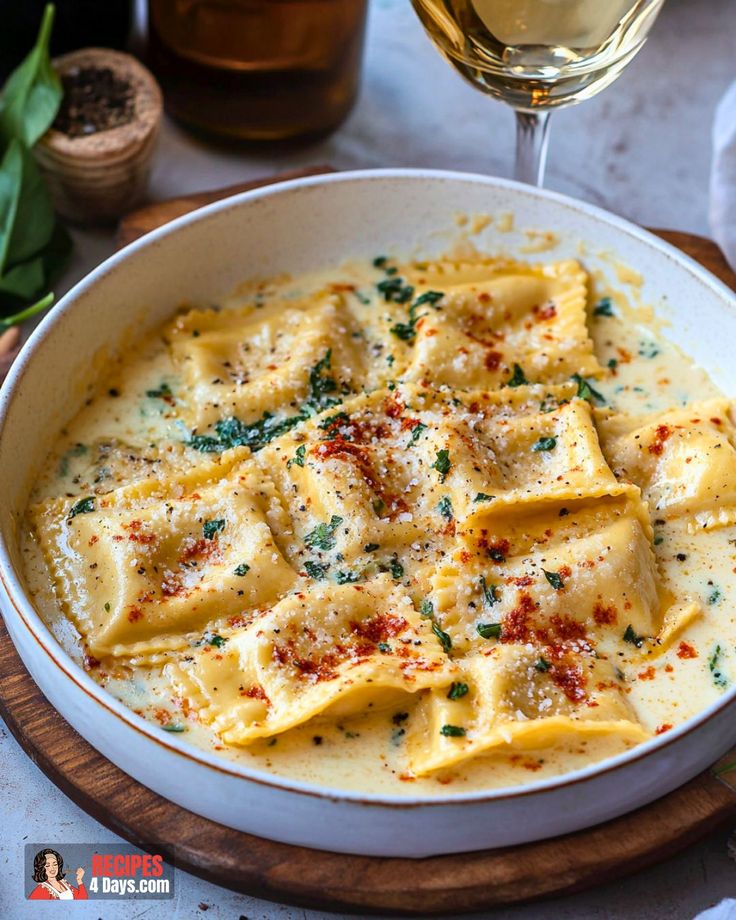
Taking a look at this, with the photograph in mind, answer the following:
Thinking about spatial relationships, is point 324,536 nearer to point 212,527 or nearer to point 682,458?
point 212,527

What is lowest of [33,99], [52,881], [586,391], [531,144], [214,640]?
[52,881]

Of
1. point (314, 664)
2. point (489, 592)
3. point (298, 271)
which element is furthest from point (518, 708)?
point (298, 271)

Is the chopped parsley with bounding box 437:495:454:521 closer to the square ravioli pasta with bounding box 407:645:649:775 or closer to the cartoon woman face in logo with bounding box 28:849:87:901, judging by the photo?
the square ravioli pasta with bounding box 407:645:649:775

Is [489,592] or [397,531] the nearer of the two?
[489,592]

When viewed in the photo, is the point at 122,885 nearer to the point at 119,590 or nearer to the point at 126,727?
the point at 126,727

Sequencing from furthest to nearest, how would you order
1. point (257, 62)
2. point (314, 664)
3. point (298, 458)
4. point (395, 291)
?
point (257, 62) → point (395, 291) → point (298, 458) → point (314, 664)

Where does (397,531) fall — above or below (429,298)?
below
